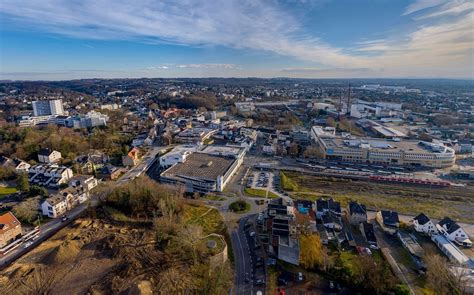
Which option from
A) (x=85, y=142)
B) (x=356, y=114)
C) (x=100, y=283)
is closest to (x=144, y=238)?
(x=100, y=283)

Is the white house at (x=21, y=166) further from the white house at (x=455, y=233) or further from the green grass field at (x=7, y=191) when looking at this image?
the white house at (x=455, y=233)

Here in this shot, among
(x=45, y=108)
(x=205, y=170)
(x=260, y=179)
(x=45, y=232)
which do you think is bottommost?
(x=45, y=232)

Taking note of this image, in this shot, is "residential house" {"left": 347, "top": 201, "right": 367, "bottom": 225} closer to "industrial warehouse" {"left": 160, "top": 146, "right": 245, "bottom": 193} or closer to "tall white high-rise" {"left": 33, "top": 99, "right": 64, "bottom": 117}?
"industrial warehouse" {"left": 160, "top": 146, "right": 245, "bottom": 193}

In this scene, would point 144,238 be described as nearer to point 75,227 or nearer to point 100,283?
point 100,283

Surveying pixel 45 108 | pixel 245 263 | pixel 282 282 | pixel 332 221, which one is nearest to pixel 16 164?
pixel 245 263

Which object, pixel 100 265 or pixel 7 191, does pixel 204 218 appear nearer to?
pixel 100 265
